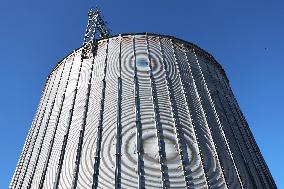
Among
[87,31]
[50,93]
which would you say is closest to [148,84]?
[50,93]

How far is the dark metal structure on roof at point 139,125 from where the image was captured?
52.9ft

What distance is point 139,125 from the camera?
17656 mm

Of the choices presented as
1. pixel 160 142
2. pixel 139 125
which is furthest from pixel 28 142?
pixel 160 142

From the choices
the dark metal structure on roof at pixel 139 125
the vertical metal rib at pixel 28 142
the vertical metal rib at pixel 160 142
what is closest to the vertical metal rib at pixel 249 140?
the dark metal structure on roof at pixel 139 125

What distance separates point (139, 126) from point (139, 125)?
0.18 feet

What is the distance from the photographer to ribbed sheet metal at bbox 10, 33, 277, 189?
16.1 meters

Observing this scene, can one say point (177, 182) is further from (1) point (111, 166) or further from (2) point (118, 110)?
(2) point (118, 110)

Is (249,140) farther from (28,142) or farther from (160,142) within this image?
(28,142)

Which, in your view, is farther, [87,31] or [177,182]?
[87,31]

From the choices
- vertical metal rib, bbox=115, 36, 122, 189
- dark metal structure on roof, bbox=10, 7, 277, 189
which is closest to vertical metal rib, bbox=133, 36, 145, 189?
dark metal structure on roof, bbox=10, 7, 277, 189

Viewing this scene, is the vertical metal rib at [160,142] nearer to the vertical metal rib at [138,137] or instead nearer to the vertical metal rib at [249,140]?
the vertical metal rib at [138,137]

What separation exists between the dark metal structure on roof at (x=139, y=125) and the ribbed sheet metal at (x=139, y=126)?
2.0 inches

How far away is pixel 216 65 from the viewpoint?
25469mm

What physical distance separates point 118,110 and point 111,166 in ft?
10.7
